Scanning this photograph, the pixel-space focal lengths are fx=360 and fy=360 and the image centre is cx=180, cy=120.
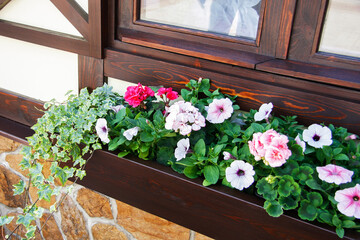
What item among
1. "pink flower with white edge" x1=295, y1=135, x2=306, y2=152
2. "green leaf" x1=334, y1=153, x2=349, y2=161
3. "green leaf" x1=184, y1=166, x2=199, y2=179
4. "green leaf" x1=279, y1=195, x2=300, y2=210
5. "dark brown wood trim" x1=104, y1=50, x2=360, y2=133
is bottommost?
"green leaf" x1=184, y1=166, x2=199, y2=179

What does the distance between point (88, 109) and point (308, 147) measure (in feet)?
3.13

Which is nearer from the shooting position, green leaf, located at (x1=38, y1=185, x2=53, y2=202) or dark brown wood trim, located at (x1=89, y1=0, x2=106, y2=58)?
green leaf, located at (x1=38, y1=185, x2=53, y2=202)

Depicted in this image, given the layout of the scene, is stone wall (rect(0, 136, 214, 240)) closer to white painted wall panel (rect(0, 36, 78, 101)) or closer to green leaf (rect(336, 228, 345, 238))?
white painted wall panel (rect(0, 36, 78, 101))

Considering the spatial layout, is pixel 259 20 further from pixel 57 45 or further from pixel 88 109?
pixel 57 45

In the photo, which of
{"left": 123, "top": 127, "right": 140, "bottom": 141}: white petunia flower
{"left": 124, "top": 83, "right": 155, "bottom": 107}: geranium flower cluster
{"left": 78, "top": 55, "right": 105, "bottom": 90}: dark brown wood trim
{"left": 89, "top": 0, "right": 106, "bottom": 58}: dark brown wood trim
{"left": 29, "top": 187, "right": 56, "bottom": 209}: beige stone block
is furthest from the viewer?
{"left": 29, "top": 187, "right": 56, "bottom": 209}: beige stone block

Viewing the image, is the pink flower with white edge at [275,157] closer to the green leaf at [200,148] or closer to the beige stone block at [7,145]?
the green leaf at [200,148]

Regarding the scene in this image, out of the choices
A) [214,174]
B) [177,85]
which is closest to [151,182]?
[214,174]

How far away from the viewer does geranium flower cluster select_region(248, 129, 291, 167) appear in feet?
3.79

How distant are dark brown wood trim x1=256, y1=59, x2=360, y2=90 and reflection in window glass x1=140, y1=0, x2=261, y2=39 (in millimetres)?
182

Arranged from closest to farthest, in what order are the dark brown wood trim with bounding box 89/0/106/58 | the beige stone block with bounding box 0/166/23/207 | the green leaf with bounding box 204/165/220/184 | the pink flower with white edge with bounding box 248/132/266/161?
the pink flower with white edge with bounding box 248/132/266/161 < the green leaf with bounding box 204/165/220/184 < the dark brown wood trim with bounding box 89/0/106/58 < the beige stone block with bounding box 0/166/23/207

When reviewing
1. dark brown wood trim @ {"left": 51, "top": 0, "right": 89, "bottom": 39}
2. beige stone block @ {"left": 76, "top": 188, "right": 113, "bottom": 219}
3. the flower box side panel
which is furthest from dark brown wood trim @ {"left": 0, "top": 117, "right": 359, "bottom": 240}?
dark brown wood trim @ {"left": 51, "top": 0, "right": 89, "bottom": 39}

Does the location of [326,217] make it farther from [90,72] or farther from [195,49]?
[90,72]

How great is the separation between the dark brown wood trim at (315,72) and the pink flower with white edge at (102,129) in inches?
25.9

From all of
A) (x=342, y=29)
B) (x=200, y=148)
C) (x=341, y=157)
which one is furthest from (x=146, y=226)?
(x=342, y=29)
